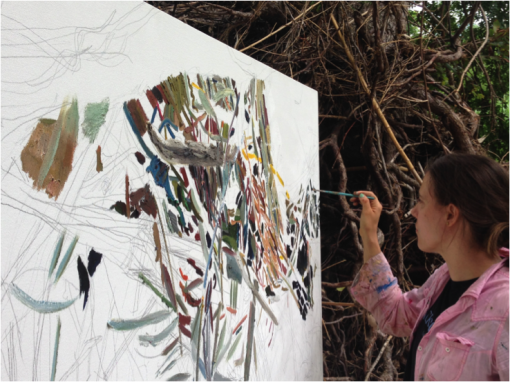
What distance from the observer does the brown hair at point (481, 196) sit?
1068 millimetres

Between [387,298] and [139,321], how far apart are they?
848 millimetres

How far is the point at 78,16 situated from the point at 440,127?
7.45 ft

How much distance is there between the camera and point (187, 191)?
0.98 m

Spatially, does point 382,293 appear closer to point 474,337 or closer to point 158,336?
point 474,337

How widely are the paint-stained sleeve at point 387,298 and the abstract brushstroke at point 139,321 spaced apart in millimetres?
769

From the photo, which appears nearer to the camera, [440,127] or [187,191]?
[187,191]

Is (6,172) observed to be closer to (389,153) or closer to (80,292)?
(80,292)

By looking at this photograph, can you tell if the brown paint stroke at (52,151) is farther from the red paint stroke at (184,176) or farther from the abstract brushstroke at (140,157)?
the red paint stroke at (184,176)

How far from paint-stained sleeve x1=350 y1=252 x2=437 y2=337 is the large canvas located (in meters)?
0.30

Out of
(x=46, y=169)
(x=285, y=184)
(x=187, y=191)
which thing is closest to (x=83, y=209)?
(x=46, y=169)

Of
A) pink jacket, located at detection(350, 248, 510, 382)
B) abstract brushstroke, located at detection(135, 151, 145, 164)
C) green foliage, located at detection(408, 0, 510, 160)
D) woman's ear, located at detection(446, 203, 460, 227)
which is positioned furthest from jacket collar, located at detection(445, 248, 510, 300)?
green foliage, located at detection(408, 0, 510, 160)

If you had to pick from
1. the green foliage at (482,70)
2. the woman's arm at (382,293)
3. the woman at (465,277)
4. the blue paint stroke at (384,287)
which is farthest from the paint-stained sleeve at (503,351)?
the green foliage at (482,70)

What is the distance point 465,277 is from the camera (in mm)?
1132

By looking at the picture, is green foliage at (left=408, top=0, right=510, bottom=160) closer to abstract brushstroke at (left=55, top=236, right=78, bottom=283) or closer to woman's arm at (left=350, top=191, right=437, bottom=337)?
woman's arm at (left=350, top=191, right=437, bottom=337)
